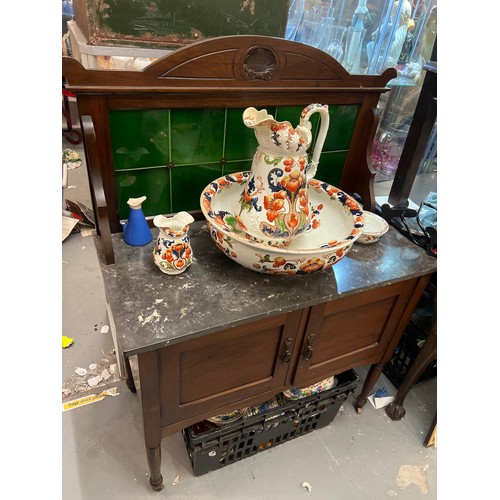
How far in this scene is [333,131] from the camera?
1.14 m

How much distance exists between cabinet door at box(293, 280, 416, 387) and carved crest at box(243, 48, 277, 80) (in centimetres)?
61

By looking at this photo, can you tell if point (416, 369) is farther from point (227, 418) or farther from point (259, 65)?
point (259, 65)

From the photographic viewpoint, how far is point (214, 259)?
0.96 m

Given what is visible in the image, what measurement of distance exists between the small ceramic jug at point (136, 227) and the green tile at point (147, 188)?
0.18 ft

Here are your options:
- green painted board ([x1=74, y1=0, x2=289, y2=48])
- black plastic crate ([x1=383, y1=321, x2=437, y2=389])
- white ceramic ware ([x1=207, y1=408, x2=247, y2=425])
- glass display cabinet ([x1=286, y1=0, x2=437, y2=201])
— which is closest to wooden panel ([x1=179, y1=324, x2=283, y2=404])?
white ceramic ware ([x1=207, y1=408, x2=247, y2=425])

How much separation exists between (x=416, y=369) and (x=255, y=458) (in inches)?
25.8

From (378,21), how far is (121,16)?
3.93ft

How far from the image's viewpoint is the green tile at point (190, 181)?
1.03 metres

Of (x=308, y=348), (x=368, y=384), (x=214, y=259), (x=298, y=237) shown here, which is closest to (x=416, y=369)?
(x=368, y=384)

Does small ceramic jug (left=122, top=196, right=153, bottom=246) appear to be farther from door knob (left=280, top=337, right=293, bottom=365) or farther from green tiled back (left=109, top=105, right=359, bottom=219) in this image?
door knob (left=280, top=337, right=293, bottom=365)

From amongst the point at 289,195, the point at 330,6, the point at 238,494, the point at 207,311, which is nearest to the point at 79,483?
the point at 238,494

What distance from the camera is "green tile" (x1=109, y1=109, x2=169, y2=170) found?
89 centimetres

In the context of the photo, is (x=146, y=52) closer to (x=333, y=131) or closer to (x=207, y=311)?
(x=333, y=131)

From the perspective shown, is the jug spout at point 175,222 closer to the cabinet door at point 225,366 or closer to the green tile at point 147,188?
the green tile at point 147,188
